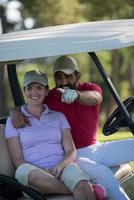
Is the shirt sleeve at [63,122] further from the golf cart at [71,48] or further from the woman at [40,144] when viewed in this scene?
the golf cart at [71,48]

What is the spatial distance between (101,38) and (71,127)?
1073 mm

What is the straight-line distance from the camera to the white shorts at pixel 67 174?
15.5 ft

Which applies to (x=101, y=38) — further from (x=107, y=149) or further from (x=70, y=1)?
(x=70, y=1)

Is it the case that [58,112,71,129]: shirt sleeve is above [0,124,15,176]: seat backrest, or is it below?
above

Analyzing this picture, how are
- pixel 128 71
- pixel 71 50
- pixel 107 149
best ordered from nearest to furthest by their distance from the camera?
pixel 71 50, pixel 107 149, pixel 128 71

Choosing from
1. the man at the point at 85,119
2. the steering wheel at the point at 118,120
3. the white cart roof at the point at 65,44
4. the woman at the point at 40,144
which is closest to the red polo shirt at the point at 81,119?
the man at the point at 85,119

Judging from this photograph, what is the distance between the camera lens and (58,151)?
511 cm

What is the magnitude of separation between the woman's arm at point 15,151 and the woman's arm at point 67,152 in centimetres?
28

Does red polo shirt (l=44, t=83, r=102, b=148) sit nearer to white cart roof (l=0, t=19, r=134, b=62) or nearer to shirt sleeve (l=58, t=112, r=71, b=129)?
shirt sleeve (l=58, t=112, r=71, b=129)

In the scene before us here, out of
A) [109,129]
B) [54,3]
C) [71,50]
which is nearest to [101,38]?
[71,50]

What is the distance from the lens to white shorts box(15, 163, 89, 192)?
4.73 metres

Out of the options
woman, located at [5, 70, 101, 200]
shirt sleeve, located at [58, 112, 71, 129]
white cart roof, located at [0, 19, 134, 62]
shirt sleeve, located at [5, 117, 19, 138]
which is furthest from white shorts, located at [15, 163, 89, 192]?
white cart roof, located at [0, 19, 134, 62]

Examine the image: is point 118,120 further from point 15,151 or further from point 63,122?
point 15,151

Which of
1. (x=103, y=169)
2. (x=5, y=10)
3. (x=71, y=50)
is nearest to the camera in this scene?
(x=71, y=50)
